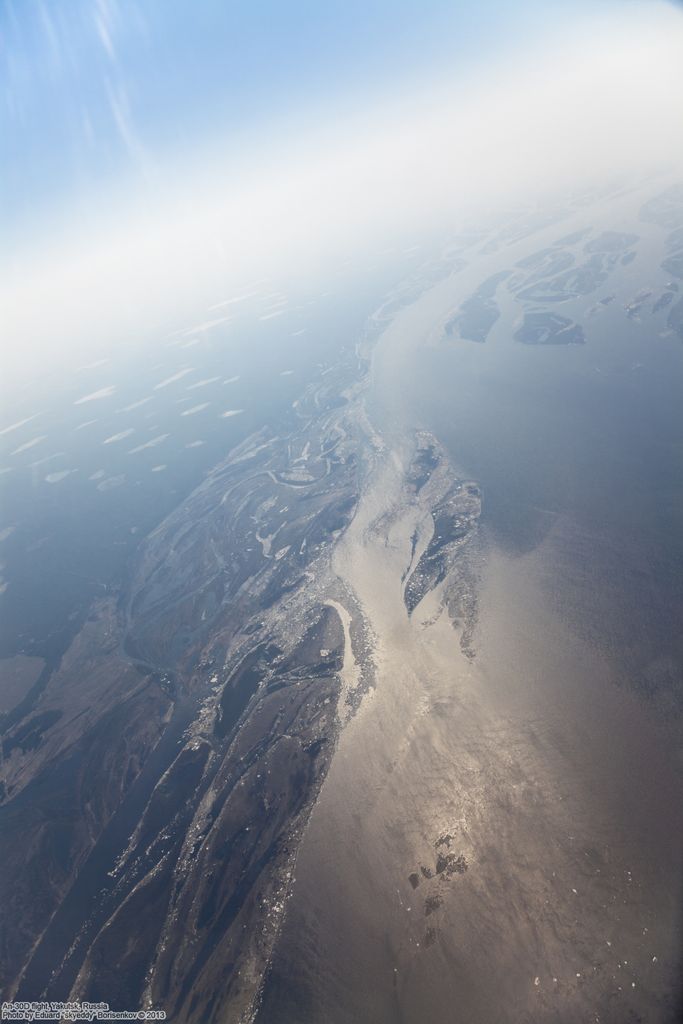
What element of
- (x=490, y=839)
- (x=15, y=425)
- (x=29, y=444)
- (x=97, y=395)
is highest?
(x=97, y=395)

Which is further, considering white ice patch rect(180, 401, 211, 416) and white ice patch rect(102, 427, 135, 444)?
white ice patch rect(180, 401, 211, 416)

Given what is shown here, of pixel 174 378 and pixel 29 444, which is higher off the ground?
pixel 174 378

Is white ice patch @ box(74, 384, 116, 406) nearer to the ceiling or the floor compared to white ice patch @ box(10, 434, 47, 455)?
nearer to the ceiling

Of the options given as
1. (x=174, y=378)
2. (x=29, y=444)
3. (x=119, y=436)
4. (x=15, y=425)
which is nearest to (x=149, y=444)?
(x=119, y=436)

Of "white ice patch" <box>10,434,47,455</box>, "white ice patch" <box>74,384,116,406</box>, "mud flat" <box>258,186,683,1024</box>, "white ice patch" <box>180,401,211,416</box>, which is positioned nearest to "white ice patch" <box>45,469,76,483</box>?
"white ice patch" <box>10,434,47,455</box>

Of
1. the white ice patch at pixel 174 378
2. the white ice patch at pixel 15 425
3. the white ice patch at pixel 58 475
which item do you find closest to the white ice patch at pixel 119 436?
the white ice patch at pixel 58 475

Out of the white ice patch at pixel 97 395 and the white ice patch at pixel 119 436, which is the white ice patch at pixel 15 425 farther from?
the white ice patch at pixel 119 436

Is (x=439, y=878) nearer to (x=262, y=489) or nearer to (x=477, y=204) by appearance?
(x=262, y=489)

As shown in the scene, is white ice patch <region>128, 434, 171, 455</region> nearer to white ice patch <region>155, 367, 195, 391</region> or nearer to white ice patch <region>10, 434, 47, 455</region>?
white ice patch <region>155, 367, 195, 391</region>

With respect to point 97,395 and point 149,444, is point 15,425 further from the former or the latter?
point 149,444

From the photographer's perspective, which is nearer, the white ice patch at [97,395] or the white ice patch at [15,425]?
the white ice patch at [15,425]

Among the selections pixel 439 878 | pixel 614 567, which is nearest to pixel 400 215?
pixel 614 567

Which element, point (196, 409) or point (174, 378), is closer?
point (196, 409)
